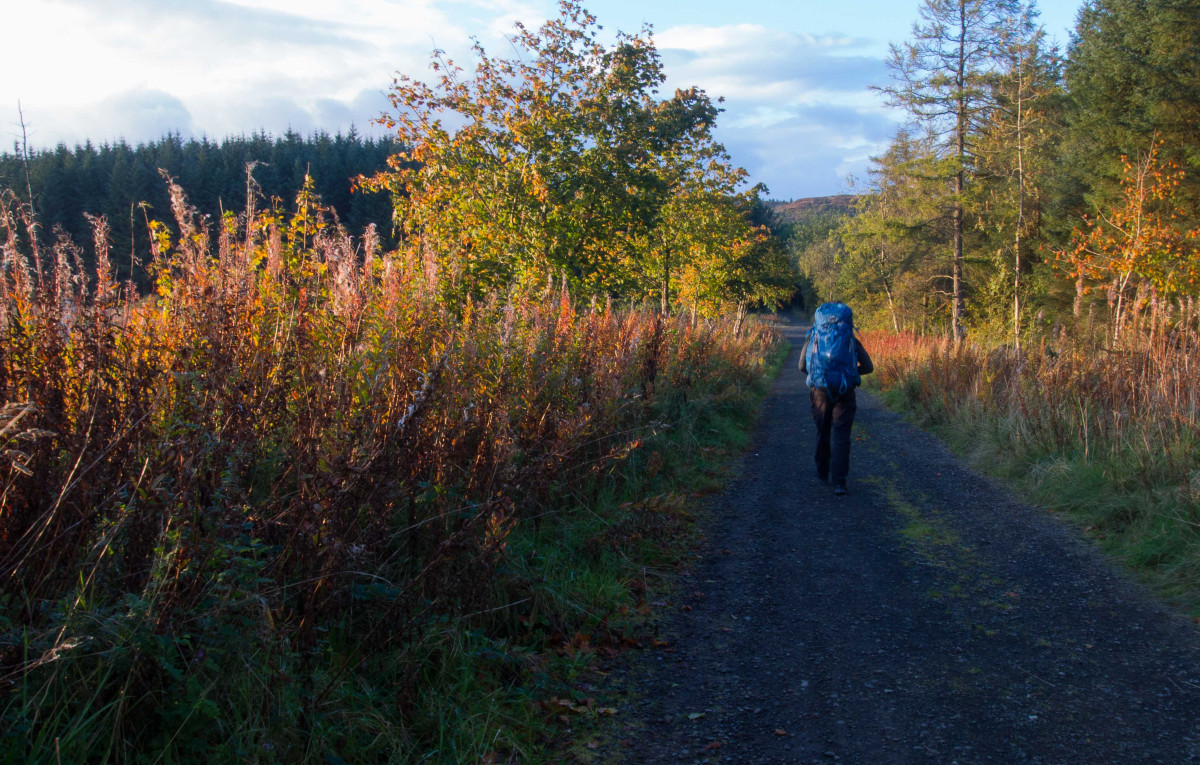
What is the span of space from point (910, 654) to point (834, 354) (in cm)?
426

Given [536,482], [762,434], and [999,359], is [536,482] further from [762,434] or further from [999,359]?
[999,359]

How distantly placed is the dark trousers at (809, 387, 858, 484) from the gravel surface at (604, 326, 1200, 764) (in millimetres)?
937

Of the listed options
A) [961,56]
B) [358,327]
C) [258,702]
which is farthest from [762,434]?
[961,56]

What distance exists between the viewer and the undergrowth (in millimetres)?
2154

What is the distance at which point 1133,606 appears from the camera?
4168 mm

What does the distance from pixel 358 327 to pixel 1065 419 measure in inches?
272

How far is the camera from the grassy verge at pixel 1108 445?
4844 millimetres

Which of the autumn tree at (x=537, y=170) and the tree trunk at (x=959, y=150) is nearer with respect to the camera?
the autumn tree at (x=537, y=170)

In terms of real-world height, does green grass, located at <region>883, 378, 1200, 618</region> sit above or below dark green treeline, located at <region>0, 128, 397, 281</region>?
below

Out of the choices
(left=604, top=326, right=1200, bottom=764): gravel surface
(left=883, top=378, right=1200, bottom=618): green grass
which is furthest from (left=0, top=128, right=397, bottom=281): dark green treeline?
(left=883, top=378, right=1200, bottom=618): green grass

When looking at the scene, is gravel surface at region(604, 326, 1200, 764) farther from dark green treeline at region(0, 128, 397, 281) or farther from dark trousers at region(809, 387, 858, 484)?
dark green treeline at region(0, 128, 397, 281)

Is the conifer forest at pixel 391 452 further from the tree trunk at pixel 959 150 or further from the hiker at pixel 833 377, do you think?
the tree trunk at pixel 959 150

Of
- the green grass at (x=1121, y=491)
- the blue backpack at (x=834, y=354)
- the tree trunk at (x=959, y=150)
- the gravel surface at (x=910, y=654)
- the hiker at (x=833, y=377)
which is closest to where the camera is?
the gravel surface at (x=910, y=654)

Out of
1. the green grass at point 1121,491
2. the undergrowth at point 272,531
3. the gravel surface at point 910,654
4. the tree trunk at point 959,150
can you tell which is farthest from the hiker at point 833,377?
the tree trunk at point 959,150
